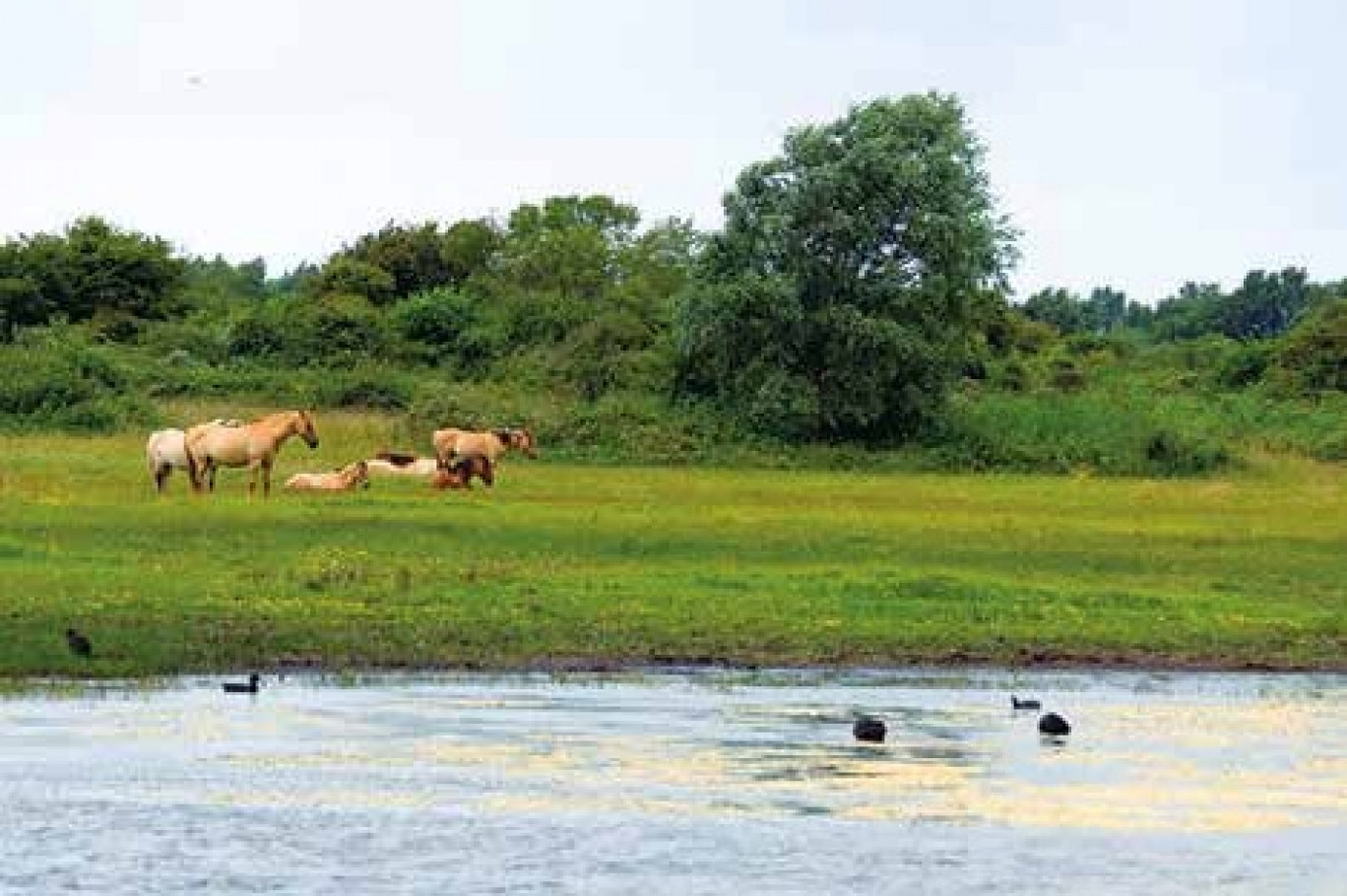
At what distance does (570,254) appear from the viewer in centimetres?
9619

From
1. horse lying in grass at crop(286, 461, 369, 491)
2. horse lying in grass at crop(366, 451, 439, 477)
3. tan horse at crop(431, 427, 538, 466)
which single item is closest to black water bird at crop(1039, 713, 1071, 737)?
horse lying in grass at crop(286, 461, 369, 491)

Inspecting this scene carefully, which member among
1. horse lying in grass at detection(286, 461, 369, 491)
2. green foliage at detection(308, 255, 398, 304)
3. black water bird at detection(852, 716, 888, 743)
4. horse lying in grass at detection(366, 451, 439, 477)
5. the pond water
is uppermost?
green foliage at detection(308, 255, 398, 304)

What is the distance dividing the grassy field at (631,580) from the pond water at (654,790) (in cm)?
203

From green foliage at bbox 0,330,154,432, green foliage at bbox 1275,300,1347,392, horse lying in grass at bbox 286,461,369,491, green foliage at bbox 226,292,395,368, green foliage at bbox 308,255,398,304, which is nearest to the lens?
horse lying in grass at bbox 286,461,369,491

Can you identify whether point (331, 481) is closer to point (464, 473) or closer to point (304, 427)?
point (304, 427)

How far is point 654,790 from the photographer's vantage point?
74.1 feet

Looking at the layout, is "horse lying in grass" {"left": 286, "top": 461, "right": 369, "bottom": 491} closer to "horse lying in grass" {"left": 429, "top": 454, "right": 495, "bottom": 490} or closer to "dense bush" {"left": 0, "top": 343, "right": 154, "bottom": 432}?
"horse lying in grass" {"left": 429, "top": 454, "right": 495, "bottom": 490}

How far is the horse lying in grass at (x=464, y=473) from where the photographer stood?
180ft

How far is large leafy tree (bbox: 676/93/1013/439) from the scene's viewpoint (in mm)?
72938

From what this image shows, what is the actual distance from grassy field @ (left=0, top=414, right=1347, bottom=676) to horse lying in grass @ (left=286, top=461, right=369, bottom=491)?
0.64 meters

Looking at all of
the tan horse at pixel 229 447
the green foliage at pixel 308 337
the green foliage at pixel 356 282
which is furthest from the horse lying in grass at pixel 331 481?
the green foliage at pixel 356 282

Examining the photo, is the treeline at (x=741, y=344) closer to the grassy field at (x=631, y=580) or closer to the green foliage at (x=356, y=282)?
the green foliage at (x=356, y=282)

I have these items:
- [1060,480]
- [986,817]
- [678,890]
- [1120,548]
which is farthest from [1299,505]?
[678,890]

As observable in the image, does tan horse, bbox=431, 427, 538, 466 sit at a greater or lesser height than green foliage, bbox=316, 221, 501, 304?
lesser
